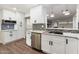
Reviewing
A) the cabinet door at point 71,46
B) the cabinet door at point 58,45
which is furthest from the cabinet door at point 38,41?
the cabinet door at point 71,46

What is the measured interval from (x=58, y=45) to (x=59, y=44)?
5 cm

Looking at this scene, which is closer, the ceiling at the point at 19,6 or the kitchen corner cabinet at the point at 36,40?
the ceiling at the point at 19,6

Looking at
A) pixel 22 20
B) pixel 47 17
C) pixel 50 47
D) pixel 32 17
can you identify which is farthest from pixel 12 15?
pixel 50 47

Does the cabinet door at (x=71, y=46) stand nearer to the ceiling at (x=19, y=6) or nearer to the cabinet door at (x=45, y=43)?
the cabinet door at (x=45, y=43)

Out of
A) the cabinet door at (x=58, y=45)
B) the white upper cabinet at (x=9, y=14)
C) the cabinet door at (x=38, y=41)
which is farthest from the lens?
the cabinet door at (x=38, y=41)

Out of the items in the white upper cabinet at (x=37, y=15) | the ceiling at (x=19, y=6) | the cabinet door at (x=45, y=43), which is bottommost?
the cabinet door at (x=45, y=43)

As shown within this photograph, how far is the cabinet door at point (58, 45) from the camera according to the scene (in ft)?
8.75

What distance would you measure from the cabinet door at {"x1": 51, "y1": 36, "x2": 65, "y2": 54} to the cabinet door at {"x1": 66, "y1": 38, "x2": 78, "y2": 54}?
0.13 m

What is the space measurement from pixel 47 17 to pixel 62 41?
112cm

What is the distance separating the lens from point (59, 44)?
2764 millimetres

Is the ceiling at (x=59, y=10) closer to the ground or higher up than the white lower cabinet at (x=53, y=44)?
higher up

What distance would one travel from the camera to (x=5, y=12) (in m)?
3.42

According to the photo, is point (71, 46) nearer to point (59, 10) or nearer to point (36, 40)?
point (59, 10)
